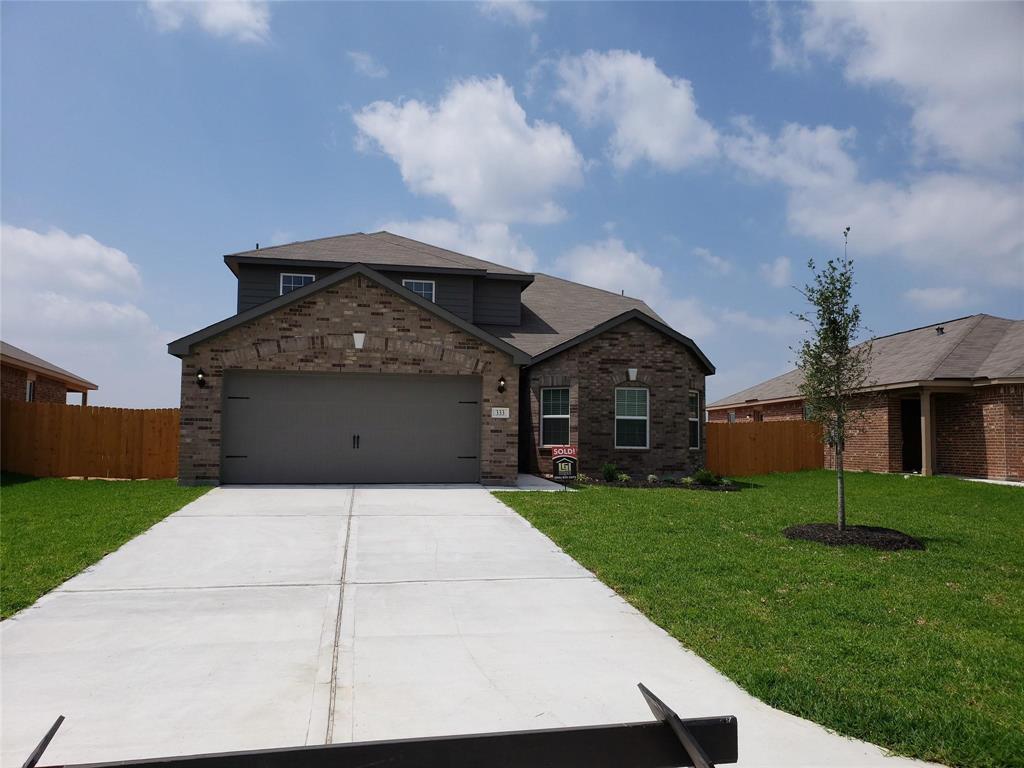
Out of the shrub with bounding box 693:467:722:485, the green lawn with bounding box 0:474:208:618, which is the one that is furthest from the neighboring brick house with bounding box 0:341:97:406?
the shrub with bounding box 693:467:722:485

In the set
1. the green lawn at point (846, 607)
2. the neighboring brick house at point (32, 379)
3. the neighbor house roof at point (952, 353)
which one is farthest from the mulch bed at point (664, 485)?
the neighboring brick house at point (32, 379)

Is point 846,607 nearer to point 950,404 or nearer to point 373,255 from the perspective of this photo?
point 373,255

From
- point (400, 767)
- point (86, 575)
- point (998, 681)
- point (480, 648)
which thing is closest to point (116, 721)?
point (480, 648)

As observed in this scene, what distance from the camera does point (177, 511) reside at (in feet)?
35.8

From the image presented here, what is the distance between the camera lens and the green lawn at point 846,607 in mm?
3916

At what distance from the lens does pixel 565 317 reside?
21469 millimetres

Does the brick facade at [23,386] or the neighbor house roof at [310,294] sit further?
the brick facade at [23,386]

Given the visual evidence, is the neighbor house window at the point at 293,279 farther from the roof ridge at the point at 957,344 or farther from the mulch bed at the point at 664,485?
the roof ridge at the point at 957,344

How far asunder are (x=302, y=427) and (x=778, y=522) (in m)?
9.85

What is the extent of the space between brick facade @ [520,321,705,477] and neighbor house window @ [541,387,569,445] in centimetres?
16

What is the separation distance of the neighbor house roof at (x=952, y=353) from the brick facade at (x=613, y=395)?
4.97 m

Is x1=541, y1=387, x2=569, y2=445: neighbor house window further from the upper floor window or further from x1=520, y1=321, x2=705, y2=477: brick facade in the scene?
the upper floor window

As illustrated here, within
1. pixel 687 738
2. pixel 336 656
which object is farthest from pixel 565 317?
pixel 687 738

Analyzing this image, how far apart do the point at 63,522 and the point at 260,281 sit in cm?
1022
